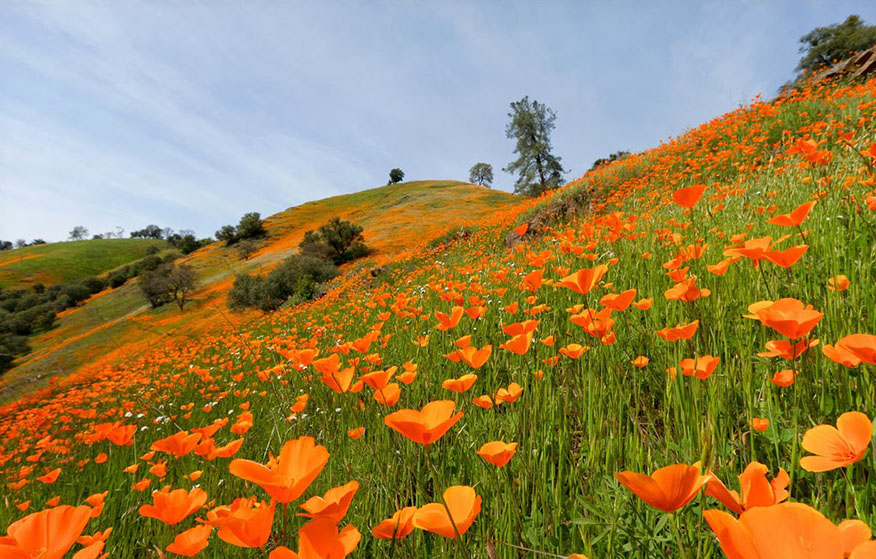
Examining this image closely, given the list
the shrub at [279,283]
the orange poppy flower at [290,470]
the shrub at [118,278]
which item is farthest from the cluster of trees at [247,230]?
the orange poppy flower at [290,470]

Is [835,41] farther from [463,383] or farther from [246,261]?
[246,261]

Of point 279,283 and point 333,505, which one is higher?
point 279,283

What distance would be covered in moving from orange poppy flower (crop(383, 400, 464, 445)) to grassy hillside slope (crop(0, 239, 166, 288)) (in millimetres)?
64759

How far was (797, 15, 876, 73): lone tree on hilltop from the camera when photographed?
20.8 metres

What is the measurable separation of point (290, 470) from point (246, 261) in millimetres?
35480

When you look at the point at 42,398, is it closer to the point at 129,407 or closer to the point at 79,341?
the point at 129,407

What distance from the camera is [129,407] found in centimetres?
549

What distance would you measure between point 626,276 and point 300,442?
3.04 meters

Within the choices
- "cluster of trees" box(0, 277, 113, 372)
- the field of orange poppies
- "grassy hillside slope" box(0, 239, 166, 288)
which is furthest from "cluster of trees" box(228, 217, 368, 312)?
"grassy hillside slope" box(0, 239, 166, 288)

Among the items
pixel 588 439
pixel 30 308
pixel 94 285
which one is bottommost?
pixel 588 439

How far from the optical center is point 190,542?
86cm

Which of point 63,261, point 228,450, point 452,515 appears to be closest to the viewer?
point 452,515

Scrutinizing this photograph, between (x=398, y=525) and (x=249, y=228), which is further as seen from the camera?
(x=249, y=228)

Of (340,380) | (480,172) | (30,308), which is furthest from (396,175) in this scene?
(340,380)
